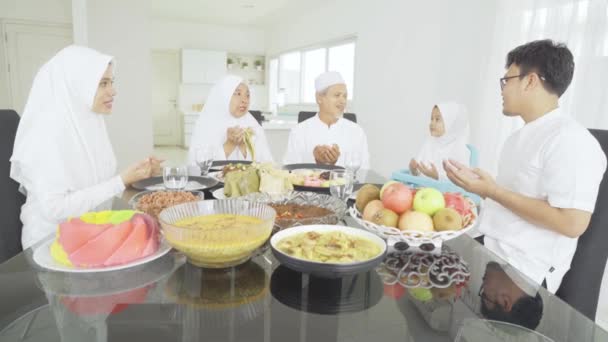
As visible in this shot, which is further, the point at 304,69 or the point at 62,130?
the point at 304,69

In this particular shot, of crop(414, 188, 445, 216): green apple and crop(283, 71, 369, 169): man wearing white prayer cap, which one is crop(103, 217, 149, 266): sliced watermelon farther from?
crop(283, 71, 369, 169): man wearing white prayer cap

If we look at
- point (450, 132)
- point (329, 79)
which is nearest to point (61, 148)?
point (329, 79)

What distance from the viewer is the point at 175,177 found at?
145cm

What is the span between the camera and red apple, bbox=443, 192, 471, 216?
3.34 ft

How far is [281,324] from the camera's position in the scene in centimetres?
61

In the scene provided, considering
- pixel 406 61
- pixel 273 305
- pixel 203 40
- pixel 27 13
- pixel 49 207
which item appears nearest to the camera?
pixel 273 305

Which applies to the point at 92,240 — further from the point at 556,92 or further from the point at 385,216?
the point at 556,92

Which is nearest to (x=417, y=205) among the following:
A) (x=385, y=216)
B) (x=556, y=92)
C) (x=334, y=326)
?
(x=385, y=216)

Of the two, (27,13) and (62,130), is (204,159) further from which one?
(27,13)

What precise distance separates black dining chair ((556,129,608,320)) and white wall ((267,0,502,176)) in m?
2.38

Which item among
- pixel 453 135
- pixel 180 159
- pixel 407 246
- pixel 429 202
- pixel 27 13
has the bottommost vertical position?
pixel 180 159

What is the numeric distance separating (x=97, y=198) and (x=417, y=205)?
1097 mm

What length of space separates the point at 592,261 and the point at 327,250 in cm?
95

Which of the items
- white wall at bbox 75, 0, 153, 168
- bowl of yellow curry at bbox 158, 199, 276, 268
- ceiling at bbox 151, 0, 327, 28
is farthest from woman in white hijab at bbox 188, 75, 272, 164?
ceiling at bbox 151, 0, 327, 28
